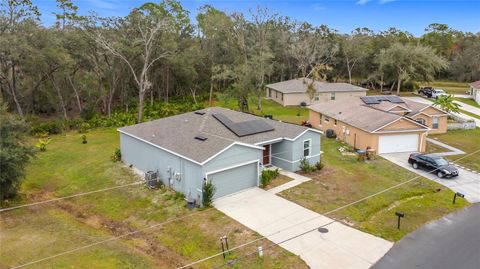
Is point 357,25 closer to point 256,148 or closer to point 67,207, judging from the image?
point 256,148

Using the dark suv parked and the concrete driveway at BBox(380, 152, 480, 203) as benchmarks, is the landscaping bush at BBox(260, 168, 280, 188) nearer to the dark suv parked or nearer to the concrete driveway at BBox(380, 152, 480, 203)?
the concrete driveway at BBox(380, 152, 480, 203)

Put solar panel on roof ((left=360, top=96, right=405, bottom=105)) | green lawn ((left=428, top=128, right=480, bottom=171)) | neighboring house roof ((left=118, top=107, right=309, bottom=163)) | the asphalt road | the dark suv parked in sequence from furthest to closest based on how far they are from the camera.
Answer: solar panel on roof ((left=360, top=96, right=405, bottom=105))
green lawn ((left=428, top=128, right=480, bottom=171))
the dark suv parked
neighboring house roof ((left=118, top=107, right=309, bottom=163))
the asphalt road

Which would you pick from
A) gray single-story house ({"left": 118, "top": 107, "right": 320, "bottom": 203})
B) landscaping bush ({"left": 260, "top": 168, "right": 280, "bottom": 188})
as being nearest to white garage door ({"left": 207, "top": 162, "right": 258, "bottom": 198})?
gray single-story house ({"left": 118, "top": 107, "right": 320, "bottom": 203})

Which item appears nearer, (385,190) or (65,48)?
(385,190)

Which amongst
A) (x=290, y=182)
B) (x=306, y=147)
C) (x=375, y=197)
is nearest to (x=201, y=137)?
(x=290, y=182)

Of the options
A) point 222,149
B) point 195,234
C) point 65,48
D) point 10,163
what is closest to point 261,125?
point 222,149

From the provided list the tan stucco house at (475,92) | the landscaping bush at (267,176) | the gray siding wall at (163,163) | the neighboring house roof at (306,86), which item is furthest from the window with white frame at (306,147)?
the tan stucco house at (475,92)

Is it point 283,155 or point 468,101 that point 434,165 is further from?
point 468,101
